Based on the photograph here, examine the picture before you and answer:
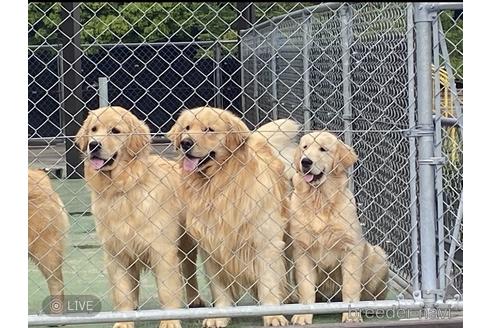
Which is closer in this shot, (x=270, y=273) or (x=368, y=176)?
(x=270, y=273)

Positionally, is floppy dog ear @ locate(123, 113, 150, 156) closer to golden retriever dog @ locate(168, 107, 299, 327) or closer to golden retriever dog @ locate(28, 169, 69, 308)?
golden retriever dog @ locate(168, 107, 299, 327)

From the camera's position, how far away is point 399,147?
16.5 feet

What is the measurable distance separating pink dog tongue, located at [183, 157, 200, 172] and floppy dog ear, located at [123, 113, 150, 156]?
0.67ft

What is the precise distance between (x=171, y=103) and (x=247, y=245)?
970 centimetres

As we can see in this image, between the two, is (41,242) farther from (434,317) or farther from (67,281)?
(434,317)

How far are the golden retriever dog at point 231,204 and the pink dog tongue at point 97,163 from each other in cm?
36

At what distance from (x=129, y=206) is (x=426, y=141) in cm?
141

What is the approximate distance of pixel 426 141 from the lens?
367 cm

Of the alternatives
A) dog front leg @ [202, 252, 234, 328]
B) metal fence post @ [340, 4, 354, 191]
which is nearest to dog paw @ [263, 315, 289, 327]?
dog front leg @ [202, 252, 234, 328]

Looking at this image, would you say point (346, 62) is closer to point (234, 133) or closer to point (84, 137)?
point (234, 133)

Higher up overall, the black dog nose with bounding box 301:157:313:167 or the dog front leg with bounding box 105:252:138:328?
the black dog nose with bounding box 301:157:313:167

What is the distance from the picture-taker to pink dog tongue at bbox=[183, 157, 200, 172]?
160 inches

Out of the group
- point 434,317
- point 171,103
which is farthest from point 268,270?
point 171,103

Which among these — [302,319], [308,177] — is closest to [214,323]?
[302,319]
